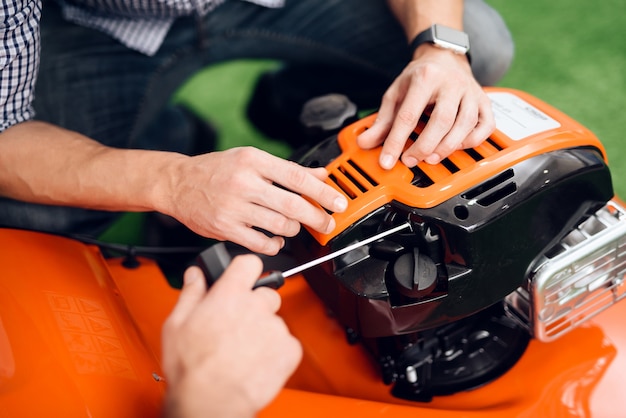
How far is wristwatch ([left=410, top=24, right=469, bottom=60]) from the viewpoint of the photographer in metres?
0.90

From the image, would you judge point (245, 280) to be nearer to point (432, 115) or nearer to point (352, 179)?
point (352, 179)

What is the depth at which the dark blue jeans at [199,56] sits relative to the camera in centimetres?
108

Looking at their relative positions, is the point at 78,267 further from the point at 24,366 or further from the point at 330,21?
the point at 330,21

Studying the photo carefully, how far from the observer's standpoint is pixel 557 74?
159cm

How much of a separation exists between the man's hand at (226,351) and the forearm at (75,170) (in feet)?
0.80

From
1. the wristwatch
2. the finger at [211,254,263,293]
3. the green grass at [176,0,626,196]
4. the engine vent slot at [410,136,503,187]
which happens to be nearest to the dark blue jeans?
the wristwatch

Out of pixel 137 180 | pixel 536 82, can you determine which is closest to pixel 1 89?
pixel 137 180

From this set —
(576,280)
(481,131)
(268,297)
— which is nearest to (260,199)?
(268,297)

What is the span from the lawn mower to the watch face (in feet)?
0.29

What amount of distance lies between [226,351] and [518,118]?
1.58 ft

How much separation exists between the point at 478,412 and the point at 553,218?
0.25m

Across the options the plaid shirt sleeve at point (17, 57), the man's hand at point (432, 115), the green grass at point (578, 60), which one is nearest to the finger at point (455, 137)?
the man's hand at point (432, 115)

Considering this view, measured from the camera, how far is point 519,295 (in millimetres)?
767

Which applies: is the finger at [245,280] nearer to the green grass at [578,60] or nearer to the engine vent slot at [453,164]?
the engine vent slot at [453,164]
